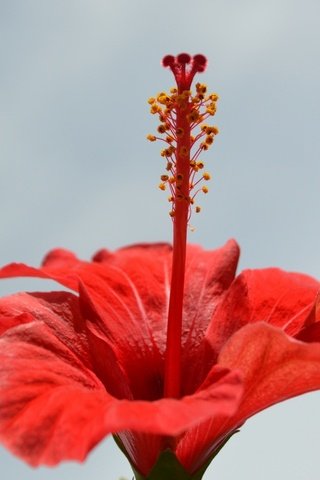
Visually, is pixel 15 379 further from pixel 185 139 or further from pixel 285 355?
pixel 185 139

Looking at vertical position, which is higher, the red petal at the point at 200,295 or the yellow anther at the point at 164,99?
the yellow anther at the point at 164,99

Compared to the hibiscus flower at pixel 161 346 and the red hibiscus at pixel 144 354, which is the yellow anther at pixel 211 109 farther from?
the red hibiscus at pixel 144 354

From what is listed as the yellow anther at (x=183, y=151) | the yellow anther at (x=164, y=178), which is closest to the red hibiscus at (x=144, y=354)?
the yellow anther at (x=164, y=178)

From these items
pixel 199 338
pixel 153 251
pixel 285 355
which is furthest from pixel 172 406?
pixel 153 251

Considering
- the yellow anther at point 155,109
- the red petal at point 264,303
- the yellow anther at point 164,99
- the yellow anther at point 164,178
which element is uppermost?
the yellow anther at point 164,99

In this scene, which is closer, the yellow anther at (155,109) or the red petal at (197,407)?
the red petal at (197,407)

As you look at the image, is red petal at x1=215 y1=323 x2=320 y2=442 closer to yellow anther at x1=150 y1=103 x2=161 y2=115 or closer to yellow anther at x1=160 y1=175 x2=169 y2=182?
yellow anther at x1=160 y1=175 x2=169 y2=182

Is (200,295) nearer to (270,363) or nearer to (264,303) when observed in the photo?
(264,303)

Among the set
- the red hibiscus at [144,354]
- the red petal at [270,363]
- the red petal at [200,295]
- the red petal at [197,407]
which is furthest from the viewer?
the red petal at [200,295]
